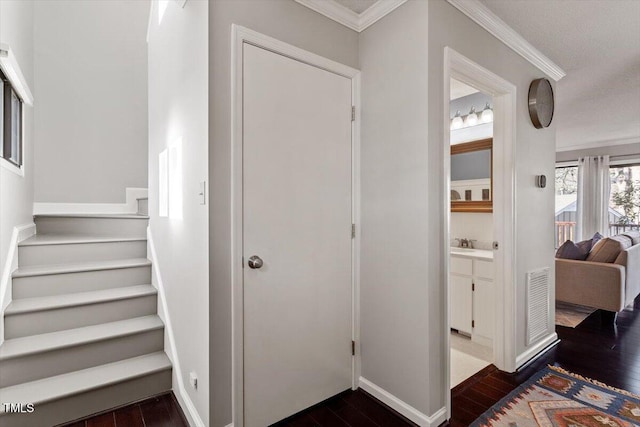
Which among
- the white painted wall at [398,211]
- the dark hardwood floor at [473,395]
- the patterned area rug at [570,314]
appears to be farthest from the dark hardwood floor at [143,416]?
the patterned area rug at [570,314]

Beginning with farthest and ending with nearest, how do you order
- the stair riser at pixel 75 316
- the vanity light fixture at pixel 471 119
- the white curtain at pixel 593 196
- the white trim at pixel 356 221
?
the white curtain at pixel 593 196
the vanity light fixture at pixel 471 119
the white trim at pixel 356 221
the stair riser at pixel 75 316

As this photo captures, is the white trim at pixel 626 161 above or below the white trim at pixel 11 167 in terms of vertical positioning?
above

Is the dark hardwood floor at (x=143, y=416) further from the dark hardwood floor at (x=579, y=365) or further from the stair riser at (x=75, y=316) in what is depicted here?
the dark hardwood floor at (x=579, y=365)

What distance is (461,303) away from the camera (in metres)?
3.09

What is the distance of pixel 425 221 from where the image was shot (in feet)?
6.03

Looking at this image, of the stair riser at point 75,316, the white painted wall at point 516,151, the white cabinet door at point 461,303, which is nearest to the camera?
the white painted wall at point 516,151

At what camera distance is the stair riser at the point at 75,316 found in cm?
208

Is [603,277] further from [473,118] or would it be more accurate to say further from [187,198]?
[187,198]

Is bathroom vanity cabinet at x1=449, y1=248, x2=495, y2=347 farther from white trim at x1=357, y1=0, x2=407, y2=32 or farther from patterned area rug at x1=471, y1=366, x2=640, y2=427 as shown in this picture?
white trim at x1=357, y1=0, x2=407, y2=32

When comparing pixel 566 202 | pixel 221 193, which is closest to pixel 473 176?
pixel 221 193

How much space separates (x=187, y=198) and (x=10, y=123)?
157 cm

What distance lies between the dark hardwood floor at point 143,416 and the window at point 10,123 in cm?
173

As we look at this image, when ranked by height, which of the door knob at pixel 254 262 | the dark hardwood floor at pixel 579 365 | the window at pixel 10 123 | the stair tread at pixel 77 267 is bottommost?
the dark hardwood floor at pixel 579 365

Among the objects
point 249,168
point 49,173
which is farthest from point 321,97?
point 49,173
